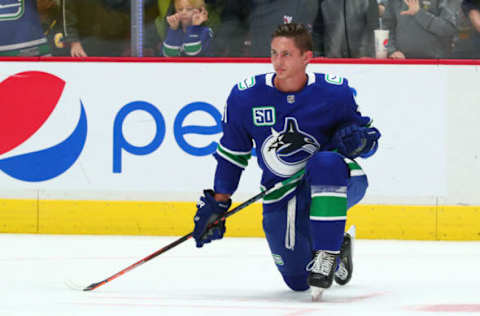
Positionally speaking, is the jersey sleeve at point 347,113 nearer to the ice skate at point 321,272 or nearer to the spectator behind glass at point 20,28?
the ice skate at point 321,272

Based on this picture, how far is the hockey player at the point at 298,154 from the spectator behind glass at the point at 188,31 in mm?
2148

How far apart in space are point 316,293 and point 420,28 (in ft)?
8.57

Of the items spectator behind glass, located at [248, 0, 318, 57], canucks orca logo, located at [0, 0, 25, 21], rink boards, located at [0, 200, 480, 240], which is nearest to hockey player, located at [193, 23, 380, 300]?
rink boards, located at [0, 200, 480, 240]

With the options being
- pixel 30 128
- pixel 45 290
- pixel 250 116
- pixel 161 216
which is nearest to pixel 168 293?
pixel 45 290

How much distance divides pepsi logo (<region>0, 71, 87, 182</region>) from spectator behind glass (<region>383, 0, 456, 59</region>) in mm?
1678

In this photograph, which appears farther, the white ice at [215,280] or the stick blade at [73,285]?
the stick blade at [73,285]

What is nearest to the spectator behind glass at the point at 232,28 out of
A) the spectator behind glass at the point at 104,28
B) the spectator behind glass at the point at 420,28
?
the spectator behind glass at the point at 104,28

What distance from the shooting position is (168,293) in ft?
10.2

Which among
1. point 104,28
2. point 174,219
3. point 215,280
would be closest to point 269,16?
point 104,28

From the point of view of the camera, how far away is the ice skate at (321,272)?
2805 millimetres

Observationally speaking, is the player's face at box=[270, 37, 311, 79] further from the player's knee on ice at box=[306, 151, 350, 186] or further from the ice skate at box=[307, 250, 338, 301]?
the ice skate at box=[307, 250, 338, 301]

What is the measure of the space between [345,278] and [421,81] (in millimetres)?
1993

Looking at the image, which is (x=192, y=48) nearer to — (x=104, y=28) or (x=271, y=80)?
(x=104, y=28)

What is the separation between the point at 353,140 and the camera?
2926mm
